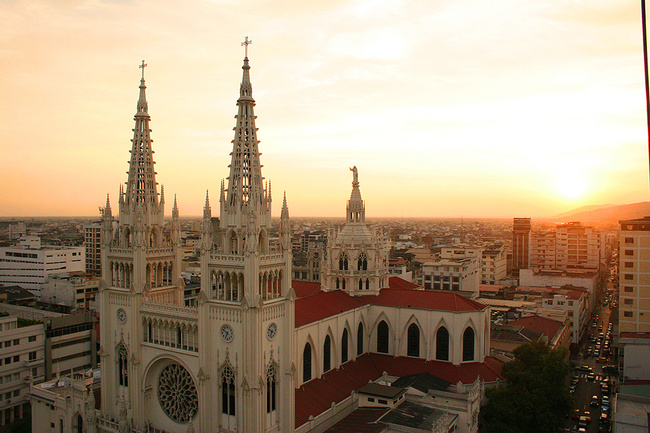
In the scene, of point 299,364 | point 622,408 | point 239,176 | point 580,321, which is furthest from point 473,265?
point 239,176

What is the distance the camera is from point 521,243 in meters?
166

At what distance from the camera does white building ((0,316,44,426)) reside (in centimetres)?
5419

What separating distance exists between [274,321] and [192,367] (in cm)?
683

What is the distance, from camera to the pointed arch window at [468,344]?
48.6 metres

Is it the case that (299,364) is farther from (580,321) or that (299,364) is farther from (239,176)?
(580,321)

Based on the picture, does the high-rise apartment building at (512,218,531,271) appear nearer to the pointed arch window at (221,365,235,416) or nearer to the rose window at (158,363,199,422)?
the rose window at (158,363,199,422)

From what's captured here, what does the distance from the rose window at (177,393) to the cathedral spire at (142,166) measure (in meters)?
13.3

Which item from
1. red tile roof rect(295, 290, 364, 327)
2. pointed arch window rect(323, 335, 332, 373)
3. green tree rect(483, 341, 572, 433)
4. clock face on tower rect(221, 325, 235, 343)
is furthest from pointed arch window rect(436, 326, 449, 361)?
clock face on tower rect(221, 325, 235, 343)

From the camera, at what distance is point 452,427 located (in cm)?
3781

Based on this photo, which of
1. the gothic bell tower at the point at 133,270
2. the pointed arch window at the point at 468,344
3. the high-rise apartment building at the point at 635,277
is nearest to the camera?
the gothic bell tower at the point at 133,270

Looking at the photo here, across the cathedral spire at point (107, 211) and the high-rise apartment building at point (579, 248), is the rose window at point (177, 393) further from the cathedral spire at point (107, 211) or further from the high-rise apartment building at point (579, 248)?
the high-rise apartment building at point (579, 248)

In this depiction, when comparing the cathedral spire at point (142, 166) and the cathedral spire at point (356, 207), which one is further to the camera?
the cathedral spire at point (356, 207)

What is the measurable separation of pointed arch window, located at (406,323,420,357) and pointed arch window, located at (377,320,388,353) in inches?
89.6

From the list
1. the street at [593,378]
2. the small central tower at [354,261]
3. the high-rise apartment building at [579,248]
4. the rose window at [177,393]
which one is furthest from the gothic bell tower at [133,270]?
the high-rise apartment building at [579,248]
